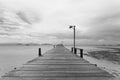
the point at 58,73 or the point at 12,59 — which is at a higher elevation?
the point at 58,73

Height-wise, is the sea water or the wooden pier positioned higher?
the wooden pier

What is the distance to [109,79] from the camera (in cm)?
400

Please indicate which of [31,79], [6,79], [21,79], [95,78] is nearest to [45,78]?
[31,79]

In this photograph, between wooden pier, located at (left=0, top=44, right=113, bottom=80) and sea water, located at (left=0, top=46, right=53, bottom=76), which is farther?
sea water, located at (left=0, top=46, right=53, bottom=76)

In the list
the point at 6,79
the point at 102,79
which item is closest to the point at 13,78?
the point at 6,79

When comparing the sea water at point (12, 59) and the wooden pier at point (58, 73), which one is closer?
the wooden pier at point (58, 73)

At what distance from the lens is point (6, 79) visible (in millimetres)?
3914

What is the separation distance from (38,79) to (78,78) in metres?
1.84

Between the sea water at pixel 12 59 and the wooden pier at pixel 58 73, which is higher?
the wooden pier at pixel 58 73

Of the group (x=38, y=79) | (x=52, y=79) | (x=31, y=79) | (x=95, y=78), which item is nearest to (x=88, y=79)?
(x=95, y=78)

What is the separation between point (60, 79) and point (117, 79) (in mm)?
2514

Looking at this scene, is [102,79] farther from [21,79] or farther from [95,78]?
[21,79]

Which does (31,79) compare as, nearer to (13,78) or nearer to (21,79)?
(21,79)

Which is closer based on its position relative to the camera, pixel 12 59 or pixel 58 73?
pixel 58 73
